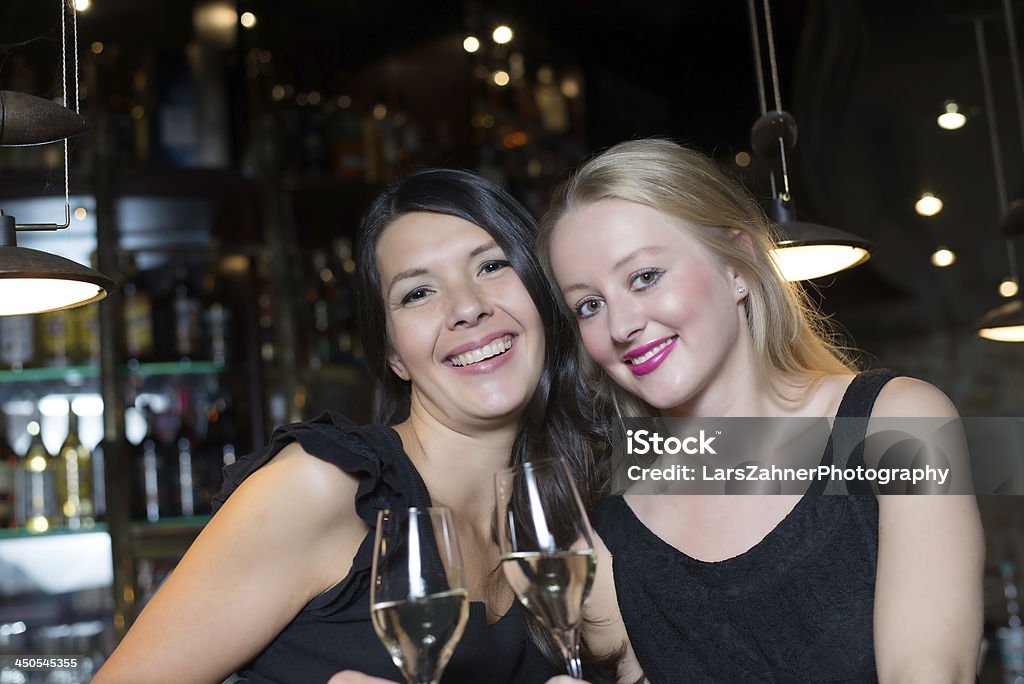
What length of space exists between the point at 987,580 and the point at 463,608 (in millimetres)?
2843

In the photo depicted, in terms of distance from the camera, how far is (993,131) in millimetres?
3295

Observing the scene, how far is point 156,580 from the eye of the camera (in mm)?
2721

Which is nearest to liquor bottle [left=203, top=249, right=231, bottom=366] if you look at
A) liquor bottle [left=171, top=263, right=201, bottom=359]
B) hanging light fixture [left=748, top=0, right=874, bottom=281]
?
liquor bottle [left=171, top=263, right=201, bottom=359]

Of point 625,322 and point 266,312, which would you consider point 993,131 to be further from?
point 625,322

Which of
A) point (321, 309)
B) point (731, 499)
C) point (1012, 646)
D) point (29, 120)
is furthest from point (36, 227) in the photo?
point (1012, 646)

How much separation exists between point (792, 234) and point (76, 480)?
197 cm

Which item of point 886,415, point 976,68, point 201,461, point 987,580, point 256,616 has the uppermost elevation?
point 976,68

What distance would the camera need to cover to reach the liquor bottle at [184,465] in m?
2.78

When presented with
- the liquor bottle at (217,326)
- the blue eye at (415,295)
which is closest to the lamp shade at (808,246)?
the blue eye at (415,295)

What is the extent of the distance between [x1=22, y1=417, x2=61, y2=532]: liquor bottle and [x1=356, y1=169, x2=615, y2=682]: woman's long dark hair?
4.65ft

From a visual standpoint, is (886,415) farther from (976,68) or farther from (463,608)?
(976,68)

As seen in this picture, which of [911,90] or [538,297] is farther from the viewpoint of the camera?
[911,90]

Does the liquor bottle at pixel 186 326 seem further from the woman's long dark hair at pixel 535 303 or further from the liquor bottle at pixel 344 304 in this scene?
the woman's long dark hair at pixel 535 303

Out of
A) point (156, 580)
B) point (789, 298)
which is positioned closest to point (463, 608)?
point (789, 298)
